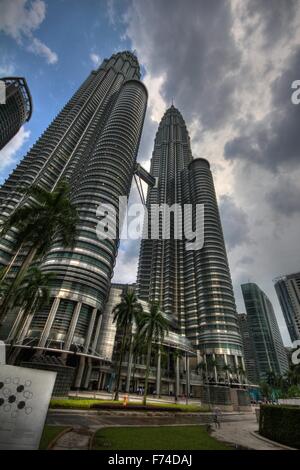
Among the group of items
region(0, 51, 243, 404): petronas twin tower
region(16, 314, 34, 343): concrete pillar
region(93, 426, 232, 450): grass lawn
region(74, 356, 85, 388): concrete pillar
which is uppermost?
region(0, 51, 243, 404): petronas twin tower

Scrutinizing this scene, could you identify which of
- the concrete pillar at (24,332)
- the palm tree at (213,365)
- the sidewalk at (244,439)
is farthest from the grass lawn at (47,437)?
the palm tree at (213,365)

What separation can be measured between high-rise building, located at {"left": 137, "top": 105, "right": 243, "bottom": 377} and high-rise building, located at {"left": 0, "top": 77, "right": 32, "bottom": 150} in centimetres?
9661

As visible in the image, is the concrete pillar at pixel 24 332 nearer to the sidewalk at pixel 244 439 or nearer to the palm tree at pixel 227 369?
the sidewalk at pixel 244 439

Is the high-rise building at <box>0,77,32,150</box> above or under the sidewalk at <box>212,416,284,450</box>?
above

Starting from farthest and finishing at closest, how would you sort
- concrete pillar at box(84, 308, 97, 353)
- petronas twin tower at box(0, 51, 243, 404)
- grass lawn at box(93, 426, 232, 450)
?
1. petronas twin tower at box(0, 51, 243, 404)
2. concrete pillar at box(84, 308, 97, 353)
3. grass lawn at box(93, 426, 232, 450)

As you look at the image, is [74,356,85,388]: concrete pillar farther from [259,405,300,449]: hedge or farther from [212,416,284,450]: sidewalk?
[259,405,300,449]: hedge

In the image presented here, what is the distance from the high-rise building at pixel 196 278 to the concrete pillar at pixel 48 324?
50.7 metres

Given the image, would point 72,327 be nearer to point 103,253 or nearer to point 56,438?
point 103,253

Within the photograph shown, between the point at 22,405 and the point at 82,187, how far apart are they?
8263 cm

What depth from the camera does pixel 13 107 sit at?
116 m

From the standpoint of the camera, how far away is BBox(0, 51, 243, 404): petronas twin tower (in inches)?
2329

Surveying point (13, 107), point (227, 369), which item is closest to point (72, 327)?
point (227, 369)

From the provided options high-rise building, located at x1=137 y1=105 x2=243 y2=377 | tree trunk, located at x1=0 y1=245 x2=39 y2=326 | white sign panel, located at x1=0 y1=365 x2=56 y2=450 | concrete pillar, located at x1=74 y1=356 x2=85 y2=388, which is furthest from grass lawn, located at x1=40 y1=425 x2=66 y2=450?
Result: high-rise building, located at x1=137 y1=105 x2=243 y2=377

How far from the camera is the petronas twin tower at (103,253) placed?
194 feet
